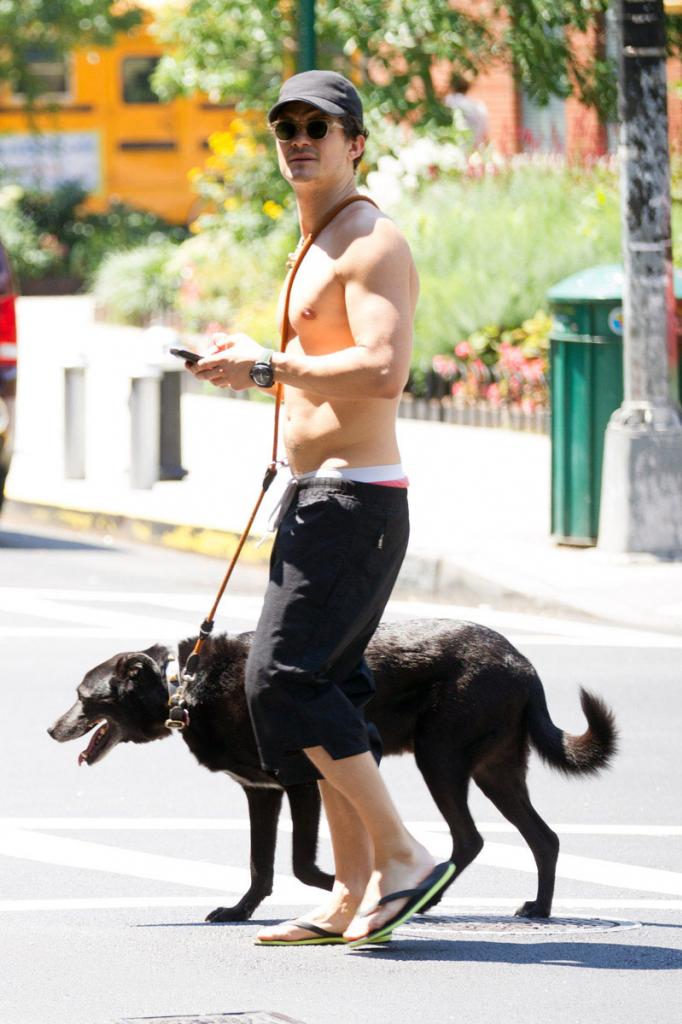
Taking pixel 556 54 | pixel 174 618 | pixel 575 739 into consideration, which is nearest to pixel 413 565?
pixel 174 618

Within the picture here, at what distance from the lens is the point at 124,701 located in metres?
5.70

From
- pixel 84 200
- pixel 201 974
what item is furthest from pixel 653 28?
pixel 84 200

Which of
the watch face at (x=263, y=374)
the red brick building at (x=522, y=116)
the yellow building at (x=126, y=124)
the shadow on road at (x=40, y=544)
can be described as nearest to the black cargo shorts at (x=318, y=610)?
the watch face at (x=263, y=374)

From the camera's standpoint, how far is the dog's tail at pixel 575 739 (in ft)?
18.6

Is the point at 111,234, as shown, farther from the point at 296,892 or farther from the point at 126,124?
the point at 296,892

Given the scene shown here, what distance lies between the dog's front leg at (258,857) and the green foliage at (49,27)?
31176mm

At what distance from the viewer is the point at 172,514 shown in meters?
13.1

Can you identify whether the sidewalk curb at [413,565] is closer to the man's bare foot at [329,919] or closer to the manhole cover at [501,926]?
the manhole cover at [501,926]

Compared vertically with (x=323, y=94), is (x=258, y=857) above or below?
below

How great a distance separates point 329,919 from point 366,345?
4.68 feet

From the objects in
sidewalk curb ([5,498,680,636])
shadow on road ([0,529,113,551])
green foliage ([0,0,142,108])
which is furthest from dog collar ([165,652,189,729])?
green foliage ([0,0,142,108])

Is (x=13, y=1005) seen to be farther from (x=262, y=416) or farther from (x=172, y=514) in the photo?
(x=262, y=416)

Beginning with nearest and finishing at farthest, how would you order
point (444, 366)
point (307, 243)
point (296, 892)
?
point (307, 243), point (296, 892), point (444, 366)

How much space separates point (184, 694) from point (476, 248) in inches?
554
